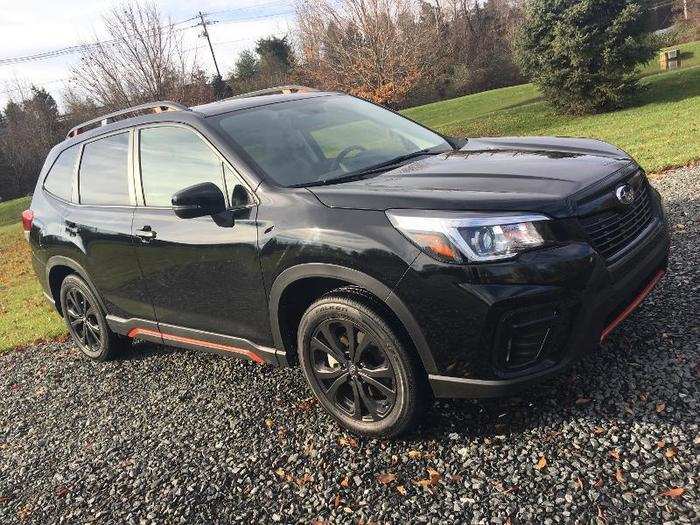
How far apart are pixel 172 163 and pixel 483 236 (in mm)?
2257

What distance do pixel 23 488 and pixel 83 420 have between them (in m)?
0.74

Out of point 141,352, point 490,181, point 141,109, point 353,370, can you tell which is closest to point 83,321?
point 141,352

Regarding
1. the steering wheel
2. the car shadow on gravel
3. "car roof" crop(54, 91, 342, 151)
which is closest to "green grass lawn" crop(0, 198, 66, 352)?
the car shadow on gravel

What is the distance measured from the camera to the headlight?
2.62 m

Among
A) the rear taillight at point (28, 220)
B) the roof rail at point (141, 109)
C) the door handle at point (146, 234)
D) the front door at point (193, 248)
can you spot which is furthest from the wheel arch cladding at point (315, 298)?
the rear taillight at point (28, 220)

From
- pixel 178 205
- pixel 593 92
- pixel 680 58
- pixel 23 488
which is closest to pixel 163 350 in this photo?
pixel 23 488

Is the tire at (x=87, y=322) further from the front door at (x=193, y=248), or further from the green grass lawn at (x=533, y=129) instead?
the green grass lawn at (x=533, y=129)

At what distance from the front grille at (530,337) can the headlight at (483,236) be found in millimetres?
285

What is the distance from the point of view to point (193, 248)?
3.64m

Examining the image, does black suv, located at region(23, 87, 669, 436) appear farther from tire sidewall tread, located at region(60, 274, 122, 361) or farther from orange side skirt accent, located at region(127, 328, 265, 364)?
tire sidewall tread, located at region(60, 274, 122, 361)

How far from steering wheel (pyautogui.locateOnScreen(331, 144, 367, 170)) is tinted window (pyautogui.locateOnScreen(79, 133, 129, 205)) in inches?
63.6

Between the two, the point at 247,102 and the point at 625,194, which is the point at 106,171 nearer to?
the point at 247,102

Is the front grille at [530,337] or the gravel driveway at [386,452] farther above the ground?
the front grille at [530,337]

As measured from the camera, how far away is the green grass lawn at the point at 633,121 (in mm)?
10447
